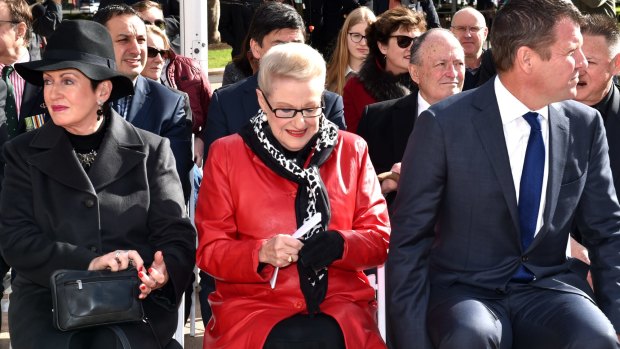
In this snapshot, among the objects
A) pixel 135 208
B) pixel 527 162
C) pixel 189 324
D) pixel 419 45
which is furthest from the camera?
pixel 189 324

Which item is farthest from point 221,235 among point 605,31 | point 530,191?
point 605,31

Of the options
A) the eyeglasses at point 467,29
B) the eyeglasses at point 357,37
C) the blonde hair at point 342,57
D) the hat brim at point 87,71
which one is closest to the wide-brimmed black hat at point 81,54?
the hat brim at point 87,71

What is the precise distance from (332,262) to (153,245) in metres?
0.86

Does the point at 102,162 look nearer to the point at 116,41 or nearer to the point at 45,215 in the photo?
the point at 45,215

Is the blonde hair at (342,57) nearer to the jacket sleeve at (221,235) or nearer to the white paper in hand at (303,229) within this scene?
the jacket sleeve at (221,235)

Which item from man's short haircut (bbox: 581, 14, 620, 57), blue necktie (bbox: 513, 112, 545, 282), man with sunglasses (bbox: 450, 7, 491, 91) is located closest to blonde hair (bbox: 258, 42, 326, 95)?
blue necktie (bbox: 513, 112, 545, 282)

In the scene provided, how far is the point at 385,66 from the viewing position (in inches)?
262

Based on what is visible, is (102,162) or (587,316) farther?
(102,162)

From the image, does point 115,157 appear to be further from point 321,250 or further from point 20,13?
point 20,13

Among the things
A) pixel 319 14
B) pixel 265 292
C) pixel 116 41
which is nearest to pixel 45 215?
pixel 265 292

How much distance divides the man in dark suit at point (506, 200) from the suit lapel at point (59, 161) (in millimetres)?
1352

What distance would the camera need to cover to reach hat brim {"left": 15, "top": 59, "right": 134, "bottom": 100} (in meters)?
4.35

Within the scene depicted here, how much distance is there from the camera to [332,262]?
4.12 meters

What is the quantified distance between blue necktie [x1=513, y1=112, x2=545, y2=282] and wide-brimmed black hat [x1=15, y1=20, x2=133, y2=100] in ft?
5.94
